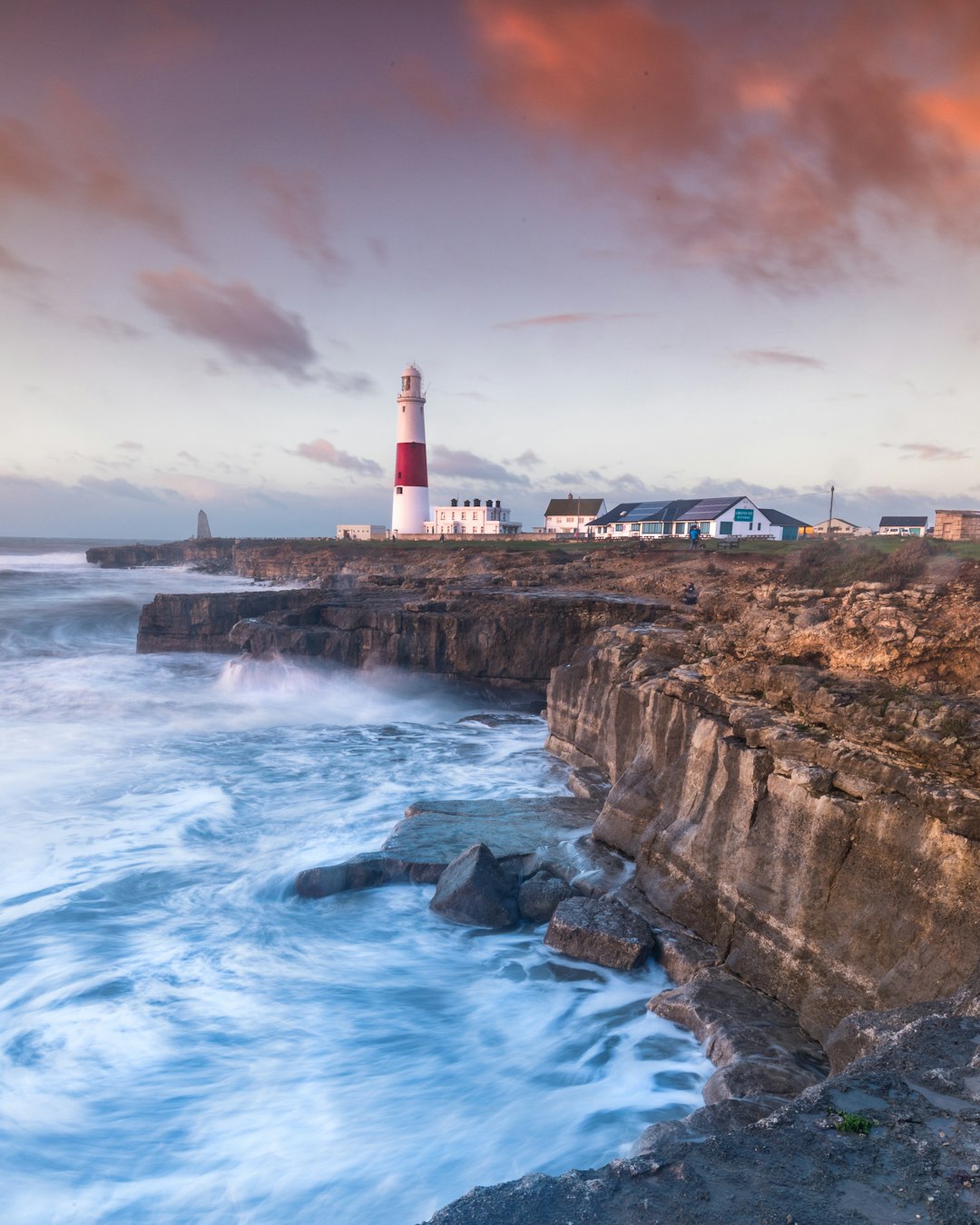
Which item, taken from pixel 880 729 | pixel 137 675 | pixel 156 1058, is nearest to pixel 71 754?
pixel 137 675

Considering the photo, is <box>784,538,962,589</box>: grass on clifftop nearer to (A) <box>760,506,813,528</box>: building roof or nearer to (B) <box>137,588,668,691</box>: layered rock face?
(B) <box>137,588,668,691</box>: layered rock face

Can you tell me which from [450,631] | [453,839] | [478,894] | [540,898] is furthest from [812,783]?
[450,631]

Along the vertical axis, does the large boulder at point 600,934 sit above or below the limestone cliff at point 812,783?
below

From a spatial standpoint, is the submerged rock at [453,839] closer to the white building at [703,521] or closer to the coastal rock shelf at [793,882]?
the coastal rock shelf at [793,882]

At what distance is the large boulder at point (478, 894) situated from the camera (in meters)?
9.06

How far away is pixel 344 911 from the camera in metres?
9.69

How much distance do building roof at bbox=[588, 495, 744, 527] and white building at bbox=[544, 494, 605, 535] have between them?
4695 millimetres

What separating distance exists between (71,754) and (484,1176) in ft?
47.1

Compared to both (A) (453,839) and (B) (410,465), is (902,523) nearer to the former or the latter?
(B) (410,465)

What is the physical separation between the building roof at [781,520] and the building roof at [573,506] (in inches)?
690

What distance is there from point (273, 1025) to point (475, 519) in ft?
213

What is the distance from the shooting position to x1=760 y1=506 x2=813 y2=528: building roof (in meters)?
64.1

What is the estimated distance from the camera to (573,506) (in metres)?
77.1

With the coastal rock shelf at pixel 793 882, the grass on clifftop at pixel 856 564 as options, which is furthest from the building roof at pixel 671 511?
the coastal rock shelf at pixel 793 882
